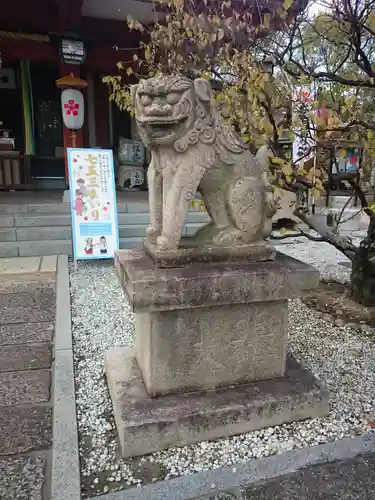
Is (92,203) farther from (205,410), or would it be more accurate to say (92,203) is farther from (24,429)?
(205,410)

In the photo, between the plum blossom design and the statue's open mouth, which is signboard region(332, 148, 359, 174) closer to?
the statue's open mouth

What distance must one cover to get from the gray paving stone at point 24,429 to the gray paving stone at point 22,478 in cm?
8

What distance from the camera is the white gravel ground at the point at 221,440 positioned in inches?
80.0

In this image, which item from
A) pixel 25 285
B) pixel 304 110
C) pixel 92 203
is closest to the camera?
pixel 304 110

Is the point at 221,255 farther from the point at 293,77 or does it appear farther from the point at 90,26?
Result: the point at 90,26

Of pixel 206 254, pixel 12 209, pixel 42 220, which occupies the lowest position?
pixel 42 220

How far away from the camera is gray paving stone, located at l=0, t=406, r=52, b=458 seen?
220 cm

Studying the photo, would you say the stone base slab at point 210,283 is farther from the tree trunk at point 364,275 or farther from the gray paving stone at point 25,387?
the tree trunk at point 364,275

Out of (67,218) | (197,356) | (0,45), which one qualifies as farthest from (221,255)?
(0,45)

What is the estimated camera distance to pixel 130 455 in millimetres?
2084

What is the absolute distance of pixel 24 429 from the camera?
2.34 metres

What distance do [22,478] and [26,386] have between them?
91cm

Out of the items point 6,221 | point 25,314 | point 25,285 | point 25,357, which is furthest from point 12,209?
point 25,357

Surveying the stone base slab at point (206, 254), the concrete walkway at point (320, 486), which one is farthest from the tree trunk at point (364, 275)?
the concrete walkway at point (320, 486)
